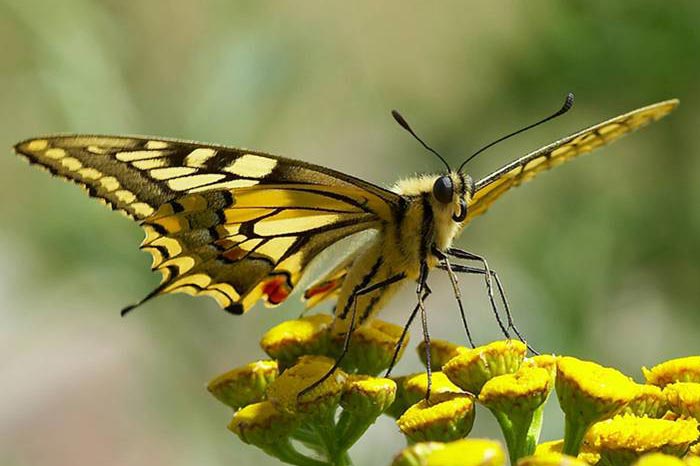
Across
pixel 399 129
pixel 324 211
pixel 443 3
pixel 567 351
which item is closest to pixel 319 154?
pixel 443 3

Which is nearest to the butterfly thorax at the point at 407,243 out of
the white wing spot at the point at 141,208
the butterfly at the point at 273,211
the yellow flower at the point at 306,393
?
the butterfly at the point at 273,211

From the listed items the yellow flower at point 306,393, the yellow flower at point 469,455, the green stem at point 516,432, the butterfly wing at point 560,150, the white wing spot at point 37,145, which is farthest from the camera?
the butterfly wing at point 560,150

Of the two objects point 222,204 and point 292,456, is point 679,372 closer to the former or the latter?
point 292,456

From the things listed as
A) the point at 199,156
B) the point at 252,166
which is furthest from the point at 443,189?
the point at 199,156

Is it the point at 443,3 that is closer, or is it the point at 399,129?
the point at 399,129

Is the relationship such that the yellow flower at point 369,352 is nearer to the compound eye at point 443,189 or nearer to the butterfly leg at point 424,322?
the butterfly leg at point 424,322

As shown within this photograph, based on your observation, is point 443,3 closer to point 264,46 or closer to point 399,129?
point 399,129
